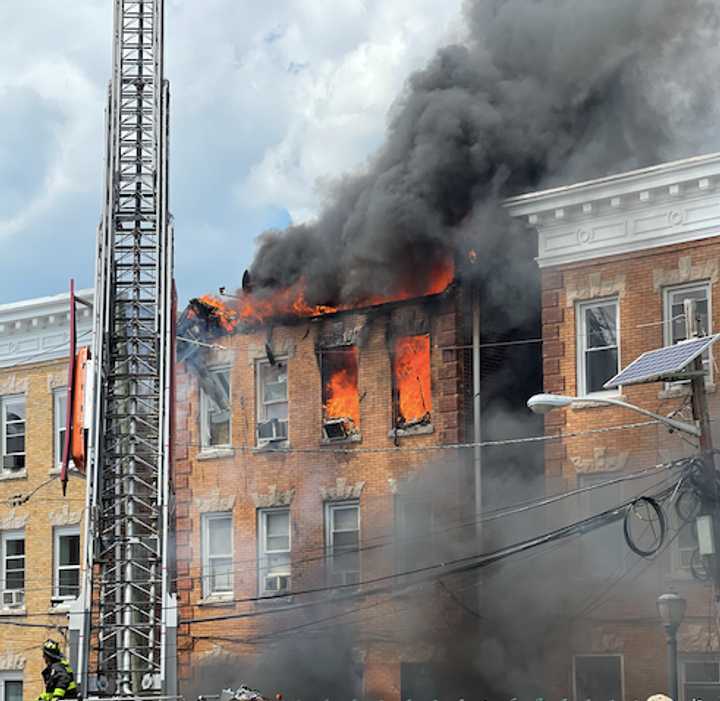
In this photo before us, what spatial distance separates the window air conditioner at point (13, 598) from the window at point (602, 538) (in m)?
14.1

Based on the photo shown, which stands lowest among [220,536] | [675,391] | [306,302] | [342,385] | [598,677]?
[598,677]

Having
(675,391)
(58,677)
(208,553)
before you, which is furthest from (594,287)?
(58,677)

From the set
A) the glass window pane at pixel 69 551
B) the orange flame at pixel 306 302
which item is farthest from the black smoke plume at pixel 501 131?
the glass window pane at pixel 69 551

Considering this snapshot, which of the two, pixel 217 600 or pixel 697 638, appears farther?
pixel 217 600

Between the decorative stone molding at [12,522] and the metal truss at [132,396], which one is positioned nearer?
the metal truss at [132,396]

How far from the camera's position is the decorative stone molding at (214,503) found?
3300 cm

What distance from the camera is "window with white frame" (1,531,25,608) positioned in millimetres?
36281

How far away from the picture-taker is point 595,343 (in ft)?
92.0

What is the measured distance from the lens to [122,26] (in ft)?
88.2

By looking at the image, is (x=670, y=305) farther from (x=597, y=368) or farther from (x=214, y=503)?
(x=214, y=503)

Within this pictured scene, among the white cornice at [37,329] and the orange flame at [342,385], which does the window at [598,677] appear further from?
the white cornice at [37,329]

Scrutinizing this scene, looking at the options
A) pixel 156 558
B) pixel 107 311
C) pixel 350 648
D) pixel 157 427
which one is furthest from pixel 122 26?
pixel 350 648

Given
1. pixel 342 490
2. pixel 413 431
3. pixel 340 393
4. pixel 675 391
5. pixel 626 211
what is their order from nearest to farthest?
1. pixel 675 391
2. pixel 626 211
3. pixel 413 431
4. pixel 342 490
5. pixel 340 393

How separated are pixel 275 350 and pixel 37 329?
22.4 feet
